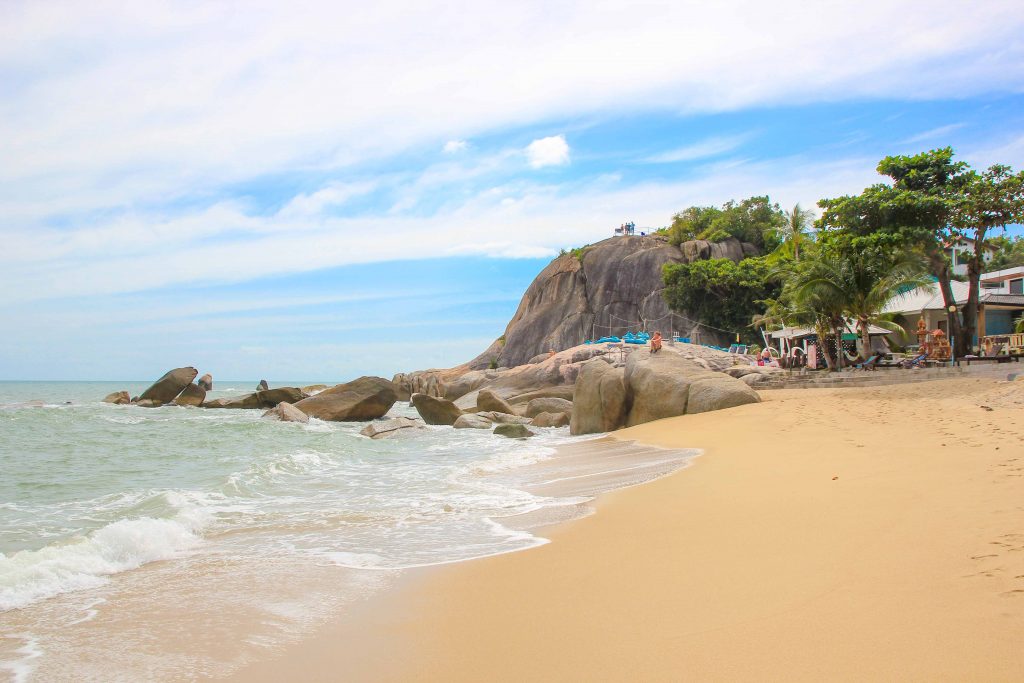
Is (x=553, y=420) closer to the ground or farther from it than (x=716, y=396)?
closer to the ground

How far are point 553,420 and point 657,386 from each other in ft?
17.4

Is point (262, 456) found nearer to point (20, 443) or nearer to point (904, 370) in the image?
point (20, 443)

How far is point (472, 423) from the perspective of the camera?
21.8 meters

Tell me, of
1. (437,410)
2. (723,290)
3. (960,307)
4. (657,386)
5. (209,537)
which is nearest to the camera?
(209,537)

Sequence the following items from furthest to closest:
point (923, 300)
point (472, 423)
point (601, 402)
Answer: point (923, 300)
point (472, 423)
point (601, 402)

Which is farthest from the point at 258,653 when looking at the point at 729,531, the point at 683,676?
the point at 729,531

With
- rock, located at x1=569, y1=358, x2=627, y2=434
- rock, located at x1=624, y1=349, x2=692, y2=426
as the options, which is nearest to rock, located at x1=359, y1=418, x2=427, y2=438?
rock, located at x1=569, y1=358, x2=627, y2=434

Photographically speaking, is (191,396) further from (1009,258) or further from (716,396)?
(1009,258)

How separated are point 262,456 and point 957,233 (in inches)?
884

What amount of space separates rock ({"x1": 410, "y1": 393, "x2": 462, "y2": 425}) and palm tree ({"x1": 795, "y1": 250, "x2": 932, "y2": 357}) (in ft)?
41.4

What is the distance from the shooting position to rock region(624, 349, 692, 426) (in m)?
16.9

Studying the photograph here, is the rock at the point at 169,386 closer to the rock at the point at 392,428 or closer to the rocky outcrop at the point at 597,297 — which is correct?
the rock at the point at 392,428

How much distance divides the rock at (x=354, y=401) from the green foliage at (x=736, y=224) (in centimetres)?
3163

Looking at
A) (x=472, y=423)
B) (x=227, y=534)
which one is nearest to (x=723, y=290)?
(x=472, y=423)
